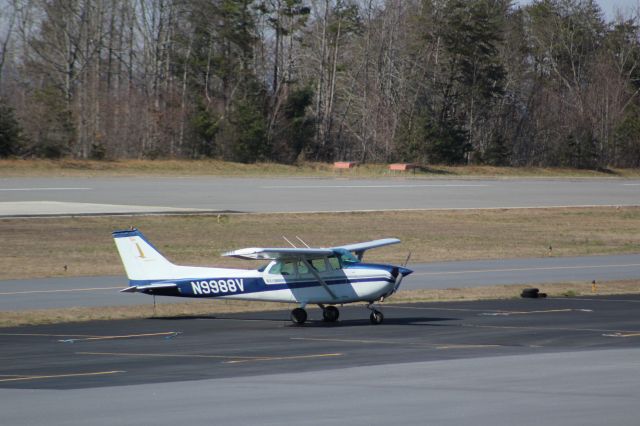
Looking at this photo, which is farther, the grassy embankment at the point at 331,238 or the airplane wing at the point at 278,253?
the grassy embankment at the point at 331,238

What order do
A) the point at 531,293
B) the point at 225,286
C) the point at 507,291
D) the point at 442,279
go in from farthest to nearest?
the point at 442,279 < the point at 507,291 < the point at 531,293 < the point at 225,286

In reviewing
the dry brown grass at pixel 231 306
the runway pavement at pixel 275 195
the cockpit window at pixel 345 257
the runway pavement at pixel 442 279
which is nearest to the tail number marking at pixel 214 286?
the dry brown grass at pixel 231 306

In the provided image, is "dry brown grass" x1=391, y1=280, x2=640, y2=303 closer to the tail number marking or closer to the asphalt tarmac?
the asphalt tarmac

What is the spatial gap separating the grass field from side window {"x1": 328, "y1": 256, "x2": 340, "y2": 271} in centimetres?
4539

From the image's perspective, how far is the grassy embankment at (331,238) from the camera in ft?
95.6

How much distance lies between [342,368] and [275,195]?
40256 mm

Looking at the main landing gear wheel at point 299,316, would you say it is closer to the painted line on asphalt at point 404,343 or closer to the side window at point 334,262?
the side window at point 334,262

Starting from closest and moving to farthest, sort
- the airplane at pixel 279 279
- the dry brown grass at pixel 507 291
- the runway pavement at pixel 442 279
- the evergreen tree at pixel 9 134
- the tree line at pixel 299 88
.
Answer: the airplane at pixel 279 279 < the runway pavement at pixel 442 279 < the dry brown grass at pixel 507 291 < the evergreen tree at pixel 9 134 < the tree line at pixel 299 88

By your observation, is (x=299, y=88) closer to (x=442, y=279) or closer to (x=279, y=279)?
(x=442, y=279)

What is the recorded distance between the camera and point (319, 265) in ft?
73.7

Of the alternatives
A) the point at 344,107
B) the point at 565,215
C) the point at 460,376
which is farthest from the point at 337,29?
the point at 460,376

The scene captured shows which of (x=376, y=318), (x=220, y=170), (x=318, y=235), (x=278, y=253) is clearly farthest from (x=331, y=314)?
(x=220, y=170)

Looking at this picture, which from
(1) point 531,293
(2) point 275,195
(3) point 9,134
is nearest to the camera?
(1) point 531,293

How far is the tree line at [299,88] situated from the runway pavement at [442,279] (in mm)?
45597
